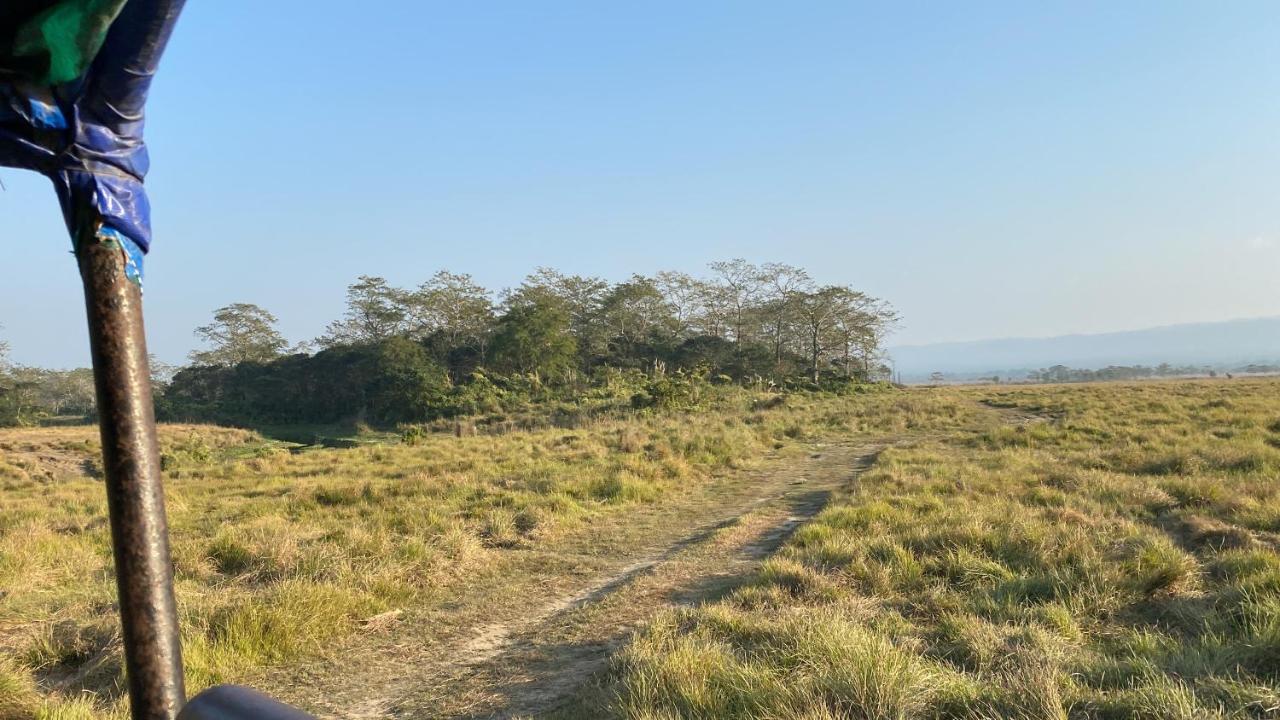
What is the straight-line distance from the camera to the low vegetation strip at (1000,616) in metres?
3.01

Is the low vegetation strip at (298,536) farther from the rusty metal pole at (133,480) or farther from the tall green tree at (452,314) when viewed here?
the tall green tree at (452,314)

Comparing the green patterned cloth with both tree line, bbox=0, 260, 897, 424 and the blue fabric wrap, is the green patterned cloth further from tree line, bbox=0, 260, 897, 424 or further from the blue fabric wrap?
tree line, bbox=0, 260, 897, 424

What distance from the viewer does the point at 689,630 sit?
4.34 meters

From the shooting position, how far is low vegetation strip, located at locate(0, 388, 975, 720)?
4.18m

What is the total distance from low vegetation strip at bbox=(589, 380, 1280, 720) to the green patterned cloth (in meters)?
3.11

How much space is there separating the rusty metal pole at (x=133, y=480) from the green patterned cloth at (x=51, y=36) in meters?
0.42

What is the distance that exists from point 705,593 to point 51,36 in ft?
17.2

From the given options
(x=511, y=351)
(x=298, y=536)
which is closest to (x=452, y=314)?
(x=511, y=351)

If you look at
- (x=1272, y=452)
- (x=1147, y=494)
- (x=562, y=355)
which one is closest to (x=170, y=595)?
(x=1147, y=494)

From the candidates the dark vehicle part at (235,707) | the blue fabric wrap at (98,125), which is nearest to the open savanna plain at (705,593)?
the dark vehicle part at (235,707)

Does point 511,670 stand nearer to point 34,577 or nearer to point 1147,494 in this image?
point 34,577

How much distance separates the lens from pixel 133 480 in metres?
1.76

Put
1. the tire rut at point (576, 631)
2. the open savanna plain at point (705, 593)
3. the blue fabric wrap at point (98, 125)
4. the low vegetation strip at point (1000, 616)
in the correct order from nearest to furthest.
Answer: the blue fabric wrap at point (98, 125) → the low vegetation strip at point (1000, 616) → the open savanna plain at point (705, 593) → the tire rut at point (576, 631)

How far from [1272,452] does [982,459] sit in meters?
4.23
